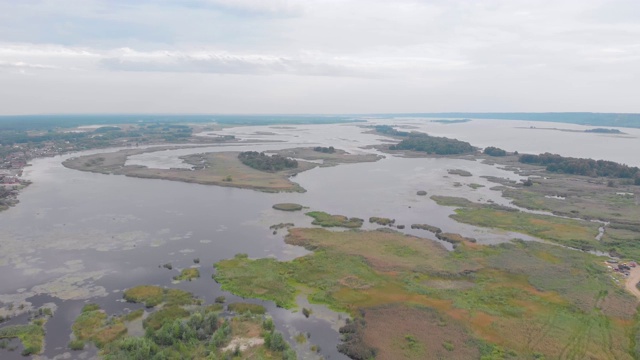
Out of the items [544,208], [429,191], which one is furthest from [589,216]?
[429,191]

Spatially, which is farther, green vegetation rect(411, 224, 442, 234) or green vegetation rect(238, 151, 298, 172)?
green vegetation rect(238, 151, 298, 172)

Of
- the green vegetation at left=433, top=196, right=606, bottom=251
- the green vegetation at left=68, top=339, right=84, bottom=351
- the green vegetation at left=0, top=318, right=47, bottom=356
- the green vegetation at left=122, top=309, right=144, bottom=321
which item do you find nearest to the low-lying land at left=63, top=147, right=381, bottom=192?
the green vegetation at left=433, top=196, right=606, bottom=251

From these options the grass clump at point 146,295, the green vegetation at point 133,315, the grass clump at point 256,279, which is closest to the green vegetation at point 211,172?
the grass clump at point 256,279

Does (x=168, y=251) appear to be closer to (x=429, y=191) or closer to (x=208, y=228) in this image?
(x=208, y=228)

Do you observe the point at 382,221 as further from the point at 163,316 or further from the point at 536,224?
the point at 163,316

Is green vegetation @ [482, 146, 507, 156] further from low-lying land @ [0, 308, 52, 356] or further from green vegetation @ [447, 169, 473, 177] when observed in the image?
low-lying land @ [0, 308, 52, 356]
